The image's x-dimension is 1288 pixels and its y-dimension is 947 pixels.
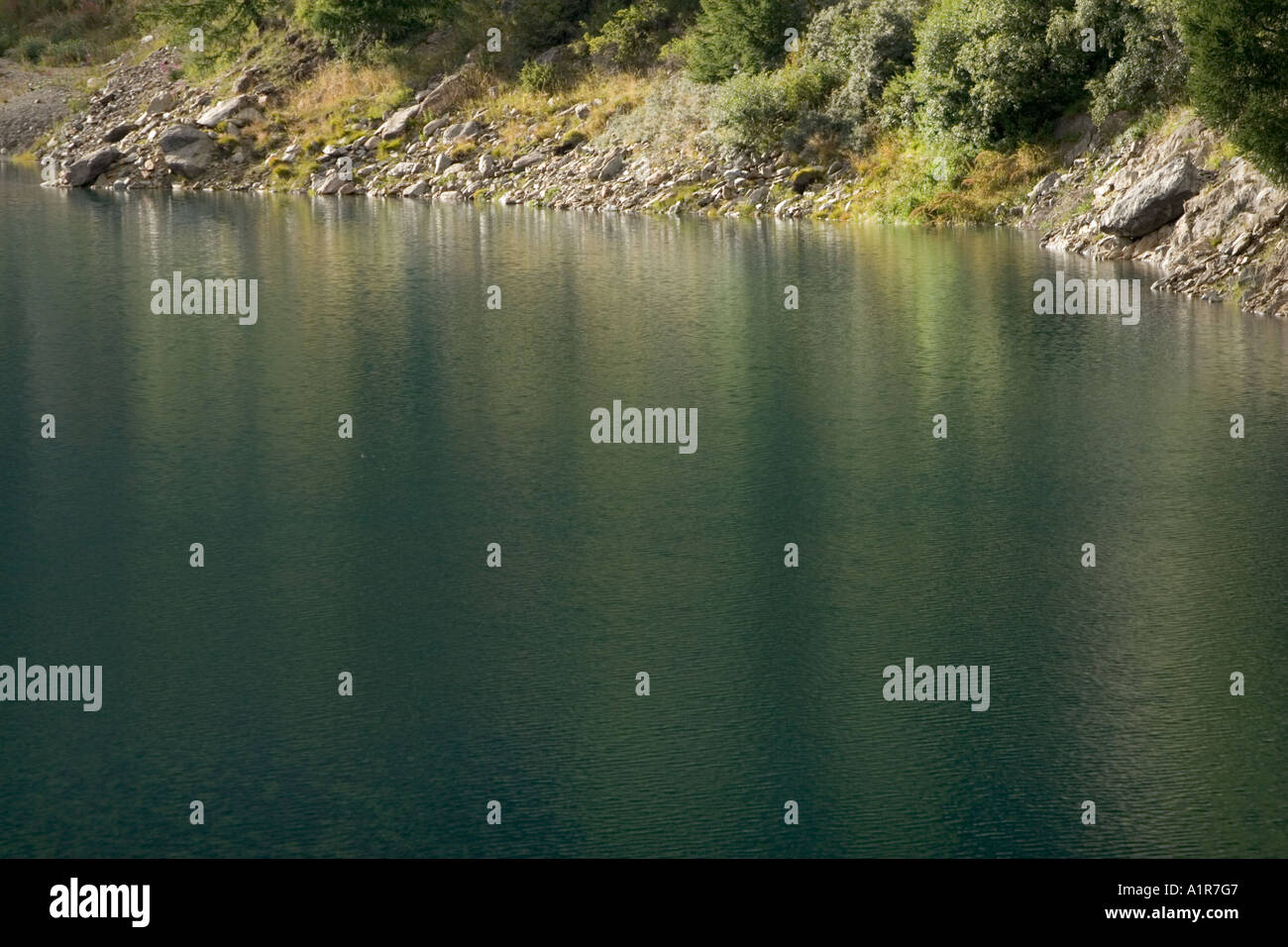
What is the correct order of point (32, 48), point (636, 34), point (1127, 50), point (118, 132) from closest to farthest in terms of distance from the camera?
1. point (1127, 50)
2. point (636, 34)
3. point (118, 132)
4. point (32, 48)

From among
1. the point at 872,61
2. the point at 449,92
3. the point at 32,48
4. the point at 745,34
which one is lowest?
the point at 872,61

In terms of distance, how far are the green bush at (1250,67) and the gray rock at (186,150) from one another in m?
47.3

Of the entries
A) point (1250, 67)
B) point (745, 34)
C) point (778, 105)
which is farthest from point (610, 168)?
point (1250, 67)

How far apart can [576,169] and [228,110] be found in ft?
61.9

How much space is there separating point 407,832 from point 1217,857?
535cm

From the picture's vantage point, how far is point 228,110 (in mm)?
69250

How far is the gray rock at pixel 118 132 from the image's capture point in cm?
7131

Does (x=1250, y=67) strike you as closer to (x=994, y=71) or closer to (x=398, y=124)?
(x=994, y=71)

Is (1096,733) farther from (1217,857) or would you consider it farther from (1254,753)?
(1217,857)

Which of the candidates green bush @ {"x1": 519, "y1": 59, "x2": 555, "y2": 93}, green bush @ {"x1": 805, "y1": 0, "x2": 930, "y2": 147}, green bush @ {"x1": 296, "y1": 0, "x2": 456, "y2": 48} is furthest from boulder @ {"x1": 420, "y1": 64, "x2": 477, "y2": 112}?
green bush @ {"x1": 805, "y1": 0, "x2": 930, "y2": 147}

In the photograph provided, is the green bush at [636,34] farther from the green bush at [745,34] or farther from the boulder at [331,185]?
the boulder at [331,185]

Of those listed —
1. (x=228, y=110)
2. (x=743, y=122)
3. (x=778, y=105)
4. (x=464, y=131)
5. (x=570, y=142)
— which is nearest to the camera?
(x=778, y=105)

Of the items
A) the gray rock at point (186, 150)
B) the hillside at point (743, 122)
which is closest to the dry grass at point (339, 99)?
the hillside at point (743, 122)

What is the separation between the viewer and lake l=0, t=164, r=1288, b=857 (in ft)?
37.5
